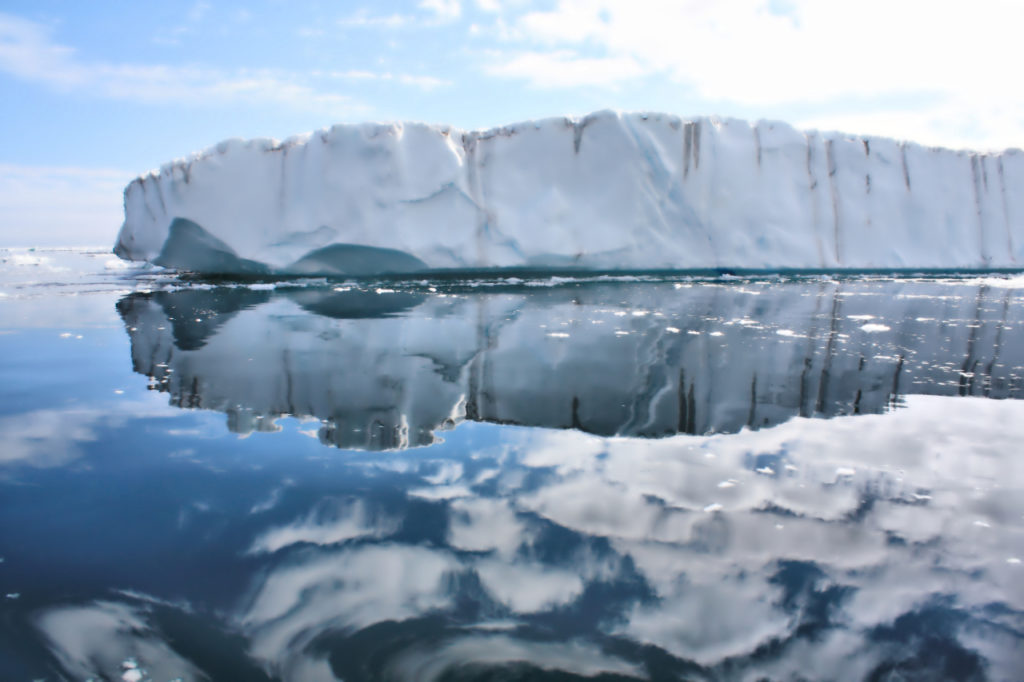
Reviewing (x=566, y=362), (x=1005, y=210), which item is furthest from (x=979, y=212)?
(x=566, y=362)

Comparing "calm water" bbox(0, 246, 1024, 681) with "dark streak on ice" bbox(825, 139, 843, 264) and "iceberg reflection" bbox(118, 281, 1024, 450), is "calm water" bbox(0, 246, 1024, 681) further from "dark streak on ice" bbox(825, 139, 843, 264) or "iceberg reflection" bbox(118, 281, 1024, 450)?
"dark streak on ice" bbox(825, 139, 843, 264)

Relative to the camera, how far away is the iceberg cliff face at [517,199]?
938 centimetres

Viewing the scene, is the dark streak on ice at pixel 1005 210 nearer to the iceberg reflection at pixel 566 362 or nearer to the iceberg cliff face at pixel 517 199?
the iceberg cliff face at pixel 517 199

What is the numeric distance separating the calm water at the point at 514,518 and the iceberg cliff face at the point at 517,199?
6390 millimetres

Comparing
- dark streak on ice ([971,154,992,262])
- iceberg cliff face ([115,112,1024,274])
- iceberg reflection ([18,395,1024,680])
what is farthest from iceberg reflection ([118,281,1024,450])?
dark streak on ice ([971,154,992,262])

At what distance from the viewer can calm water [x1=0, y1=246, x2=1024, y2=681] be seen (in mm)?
1008

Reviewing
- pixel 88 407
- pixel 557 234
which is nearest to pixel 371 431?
pixel 88 407

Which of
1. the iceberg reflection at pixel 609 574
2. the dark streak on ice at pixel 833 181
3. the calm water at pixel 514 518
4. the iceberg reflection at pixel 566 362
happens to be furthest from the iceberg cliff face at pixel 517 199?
the iceberg reflection at pixel 609 574

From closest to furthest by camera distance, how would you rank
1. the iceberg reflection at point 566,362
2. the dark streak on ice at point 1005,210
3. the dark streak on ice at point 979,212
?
the iceberg reflection at point 566,362, the dark streak on ice at point 979,212, the dark streak on ice at point 1005,210

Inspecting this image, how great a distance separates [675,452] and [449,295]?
19.8 feet

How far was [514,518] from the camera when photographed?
1.45m

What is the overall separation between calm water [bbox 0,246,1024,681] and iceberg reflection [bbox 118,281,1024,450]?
30 mm

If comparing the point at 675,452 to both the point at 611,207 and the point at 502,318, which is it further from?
the point at 611,207

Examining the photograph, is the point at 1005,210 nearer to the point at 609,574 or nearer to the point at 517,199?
the point at 517,199
